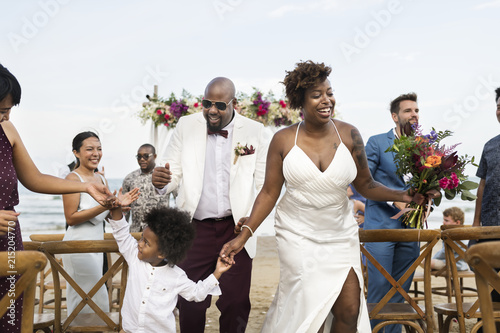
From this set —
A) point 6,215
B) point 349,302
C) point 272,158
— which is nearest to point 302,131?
point 272,158

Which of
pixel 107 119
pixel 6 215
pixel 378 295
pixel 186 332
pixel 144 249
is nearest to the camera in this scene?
pixel 6 215

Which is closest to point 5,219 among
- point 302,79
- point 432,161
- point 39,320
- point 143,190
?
point 39,320

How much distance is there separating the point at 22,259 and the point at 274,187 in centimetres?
226

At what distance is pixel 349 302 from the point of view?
3.71 m

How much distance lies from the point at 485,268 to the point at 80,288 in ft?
9.32

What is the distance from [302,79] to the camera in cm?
383

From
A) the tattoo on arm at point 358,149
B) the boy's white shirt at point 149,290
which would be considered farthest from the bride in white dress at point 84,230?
the tattoo on arm at point 358,149

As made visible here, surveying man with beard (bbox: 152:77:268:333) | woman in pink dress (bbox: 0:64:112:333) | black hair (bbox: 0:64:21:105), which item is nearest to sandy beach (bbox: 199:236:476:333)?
man with beard (bbox: 152:77:268:333)

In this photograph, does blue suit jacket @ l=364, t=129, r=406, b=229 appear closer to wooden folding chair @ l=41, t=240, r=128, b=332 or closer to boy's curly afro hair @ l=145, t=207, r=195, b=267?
boy's curly afro hair @ l=145, t=207, r=195, b=267

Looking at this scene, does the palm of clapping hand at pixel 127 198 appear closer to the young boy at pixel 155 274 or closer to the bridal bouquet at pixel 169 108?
the young boy at pixel 155 274

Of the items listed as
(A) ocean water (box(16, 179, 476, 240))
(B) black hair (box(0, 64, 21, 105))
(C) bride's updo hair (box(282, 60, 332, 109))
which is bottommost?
(A) ocean water (box(16, 179, 476, 240))

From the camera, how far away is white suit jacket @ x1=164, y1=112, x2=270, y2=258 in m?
4.54

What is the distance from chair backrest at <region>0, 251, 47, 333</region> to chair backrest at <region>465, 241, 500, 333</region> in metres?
1.60

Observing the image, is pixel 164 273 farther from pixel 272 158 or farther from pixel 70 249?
pixel 272 158
